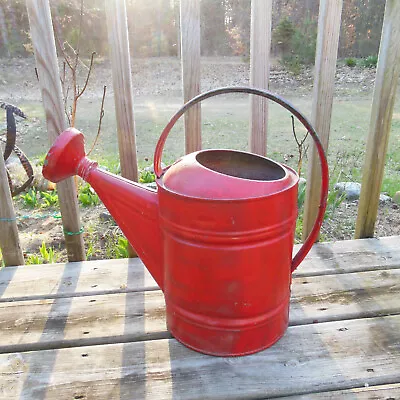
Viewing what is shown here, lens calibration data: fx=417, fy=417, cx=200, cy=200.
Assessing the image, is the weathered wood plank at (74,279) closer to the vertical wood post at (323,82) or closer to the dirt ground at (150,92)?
the dirt ground at (150,92)

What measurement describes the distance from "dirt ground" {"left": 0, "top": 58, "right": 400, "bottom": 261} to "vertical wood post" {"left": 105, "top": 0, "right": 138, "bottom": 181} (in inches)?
26.2

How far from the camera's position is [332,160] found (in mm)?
3531

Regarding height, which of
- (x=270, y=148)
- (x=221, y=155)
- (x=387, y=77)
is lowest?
(x=270, y=148)

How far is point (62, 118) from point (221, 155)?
0.54 metres

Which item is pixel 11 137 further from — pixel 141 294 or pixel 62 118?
pixel 141 294

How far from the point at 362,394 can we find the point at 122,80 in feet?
3.37

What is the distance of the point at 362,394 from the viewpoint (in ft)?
2.85

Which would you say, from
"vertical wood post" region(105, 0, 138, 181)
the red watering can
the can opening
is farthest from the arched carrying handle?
"vertical wood post" region(105, 0, 138, 181)

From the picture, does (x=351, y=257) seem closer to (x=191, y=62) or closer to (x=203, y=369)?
(x=203, y=369)

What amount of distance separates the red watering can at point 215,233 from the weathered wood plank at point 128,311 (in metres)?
0.10

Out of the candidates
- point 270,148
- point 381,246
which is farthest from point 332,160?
point 381,246

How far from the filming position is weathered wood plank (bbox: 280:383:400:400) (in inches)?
34.0

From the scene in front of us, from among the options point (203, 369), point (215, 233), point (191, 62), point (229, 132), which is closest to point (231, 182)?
point (215, 233)

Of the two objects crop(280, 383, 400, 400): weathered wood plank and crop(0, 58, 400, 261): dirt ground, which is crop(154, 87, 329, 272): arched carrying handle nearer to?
crop(280, 383, 400, 400): weathered wood plank
